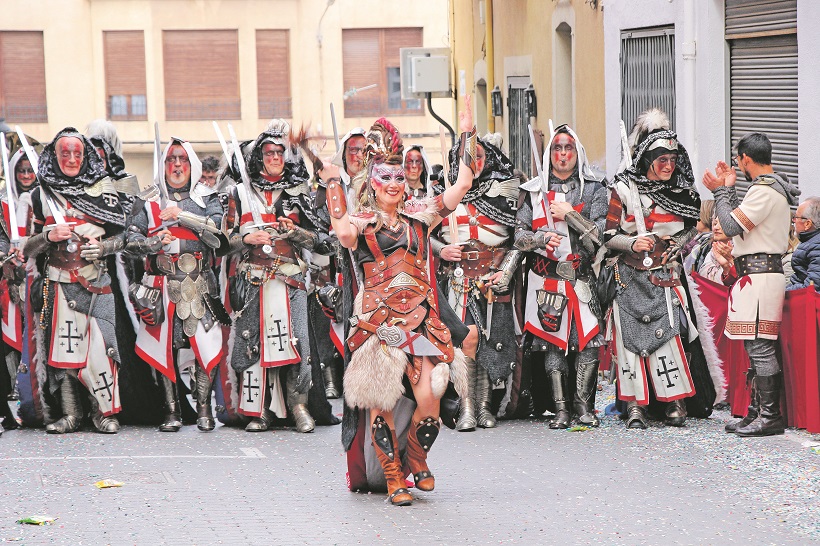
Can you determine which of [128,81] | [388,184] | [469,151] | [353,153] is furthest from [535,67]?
[128,81]

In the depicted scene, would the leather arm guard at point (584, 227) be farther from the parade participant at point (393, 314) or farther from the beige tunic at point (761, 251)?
the parade participant at point (393, 314)

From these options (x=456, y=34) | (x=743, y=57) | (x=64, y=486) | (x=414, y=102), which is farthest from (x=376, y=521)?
(x=414, y=102)

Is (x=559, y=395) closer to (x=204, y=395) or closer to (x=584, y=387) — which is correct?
(x=584, y=387)

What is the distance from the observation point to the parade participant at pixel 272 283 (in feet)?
35.1

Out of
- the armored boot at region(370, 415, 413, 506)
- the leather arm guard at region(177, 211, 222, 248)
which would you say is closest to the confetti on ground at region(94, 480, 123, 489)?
the armored boot at region(370, 415, 413, 506)

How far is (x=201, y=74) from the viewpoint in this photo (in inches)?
1264

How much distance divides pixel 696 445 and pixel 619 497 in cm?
164

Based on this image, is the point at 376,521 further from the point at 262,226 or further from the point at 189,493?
the point at 262,226

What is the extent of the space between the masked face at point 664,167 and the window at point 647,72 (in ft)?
13.9

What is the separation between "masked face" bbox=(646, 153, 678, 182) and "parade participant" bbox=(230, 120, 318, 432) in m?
2.39

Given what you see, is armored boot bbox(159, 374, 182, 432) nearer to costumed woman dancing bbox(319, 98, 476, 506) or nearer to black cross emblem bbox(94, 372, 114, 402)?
black cross emblem bbox(94, 372, 114, 402)

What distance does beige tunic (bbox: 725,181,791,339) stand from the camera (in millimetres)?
9453

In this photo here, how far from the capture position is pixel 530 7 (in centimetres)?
1948

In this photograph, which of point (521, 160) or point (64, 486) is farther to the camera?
point (521, 160)
